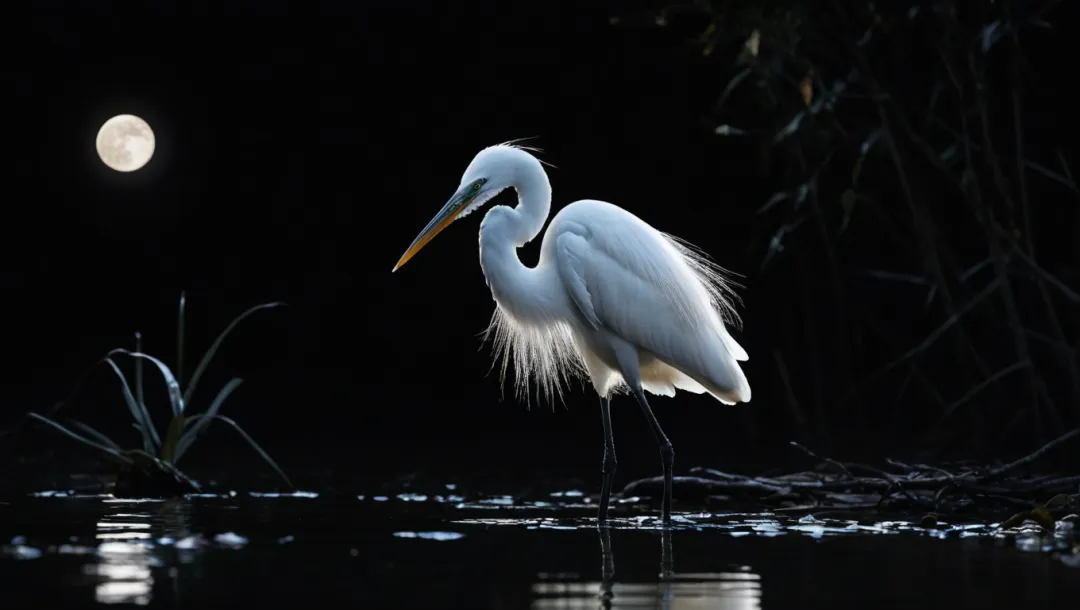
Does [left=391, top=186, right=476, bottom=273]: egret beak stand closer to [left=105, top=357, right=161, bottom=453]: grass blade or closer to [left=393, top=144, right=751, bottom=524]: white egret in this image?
[left=393, top=144, right=751, bottom=524]: white egret

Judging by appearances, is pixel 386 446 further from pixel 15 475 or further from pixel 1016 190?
pixel 1016 190

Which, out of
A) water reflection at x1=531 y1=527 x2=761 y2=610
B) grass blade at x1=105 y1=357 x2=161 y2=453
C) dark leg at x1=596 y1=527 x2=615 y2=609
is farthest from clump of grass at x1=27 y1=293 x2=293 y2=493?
water reflection at x1=531 y1=527 x2=761 y2=610

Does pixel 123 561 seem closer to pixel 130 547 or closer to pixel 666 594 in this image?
pixel 130 547

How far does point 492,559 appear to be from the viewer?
350 centimetres

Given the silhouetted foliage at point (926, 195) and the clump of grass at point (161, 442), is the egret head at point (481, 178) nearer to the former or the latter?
the clump of grass at point (161, 442)

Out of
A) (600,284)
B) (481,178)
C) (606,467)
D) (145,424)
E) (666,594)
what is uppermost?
(481,178)

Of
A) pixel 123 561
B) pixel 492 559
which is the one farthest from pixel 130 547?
pixel 492 559

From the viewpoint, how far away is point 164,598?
278 centimetres

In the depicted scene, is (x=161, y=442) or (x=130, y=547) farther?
(x=161, y=442)

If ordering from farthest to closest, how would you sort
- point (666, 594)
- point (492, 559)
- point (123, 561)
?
point (492, 559), point (123, 561), point (666, 594)

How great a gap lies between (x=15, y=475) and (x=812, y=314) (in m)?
4.08

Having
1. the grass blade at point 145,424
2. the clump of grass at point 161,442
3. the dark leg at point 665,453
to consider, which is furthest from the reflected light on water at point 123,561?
the dark leg at point 665,453

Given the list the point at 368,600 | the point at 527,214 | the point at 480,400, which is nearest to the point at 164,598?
the point at 368,600

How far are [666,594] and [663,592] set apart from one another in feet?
0.08
